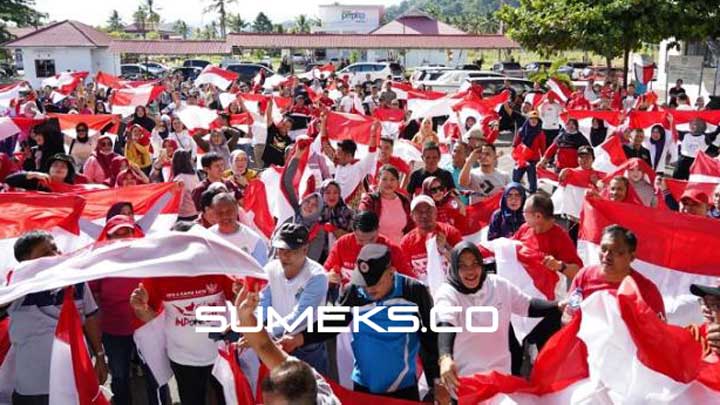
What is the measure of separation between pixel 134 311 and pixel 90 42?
40.7m

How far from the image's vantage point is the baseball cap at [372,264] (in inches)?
162

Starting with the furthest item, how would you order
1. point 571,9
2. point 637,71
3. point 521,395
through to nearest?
1. point 637,71
2. point 571,9
3. point 521,395

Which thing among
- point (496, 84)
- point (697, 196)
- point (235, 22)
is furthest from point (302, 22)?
point (697, 196)

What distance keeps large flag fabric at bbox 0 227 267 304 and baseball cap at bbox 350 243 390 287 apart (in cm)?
65

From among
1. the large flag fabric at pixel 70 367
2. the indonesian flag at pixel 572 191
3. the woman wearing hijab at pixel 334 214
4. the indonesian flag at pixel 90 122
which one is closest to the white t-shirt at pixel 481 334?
the large flag fabric at pixel 70 367

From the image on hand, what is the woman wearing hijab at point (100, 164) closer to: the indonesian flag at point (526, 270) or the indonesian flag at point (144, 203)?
the indonesian flag at point (144, 203)

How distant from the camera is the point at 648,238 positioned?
5977 millimetres

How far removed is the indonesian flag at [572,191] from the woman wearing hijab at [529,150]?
6.10 ft

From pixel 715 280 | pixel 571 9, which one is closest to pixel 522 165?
pixel 715 280

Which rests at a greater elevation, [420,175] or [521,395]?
[420,175]

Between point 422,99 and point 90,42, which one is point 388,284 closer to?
point 422,99

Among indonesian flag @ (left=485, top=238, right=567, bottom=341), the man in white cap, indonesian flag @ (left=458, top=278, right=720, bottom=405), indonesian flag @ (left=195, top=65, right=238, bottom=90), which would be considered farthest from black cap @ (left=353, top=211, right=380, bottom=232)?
indonesian flag @ (left=195, top=65, right=238, bottom=90)

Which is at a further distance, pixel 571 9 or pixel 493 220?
pixel 571 9

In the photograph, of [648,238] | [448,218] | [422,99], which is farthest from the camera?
[422,99]
